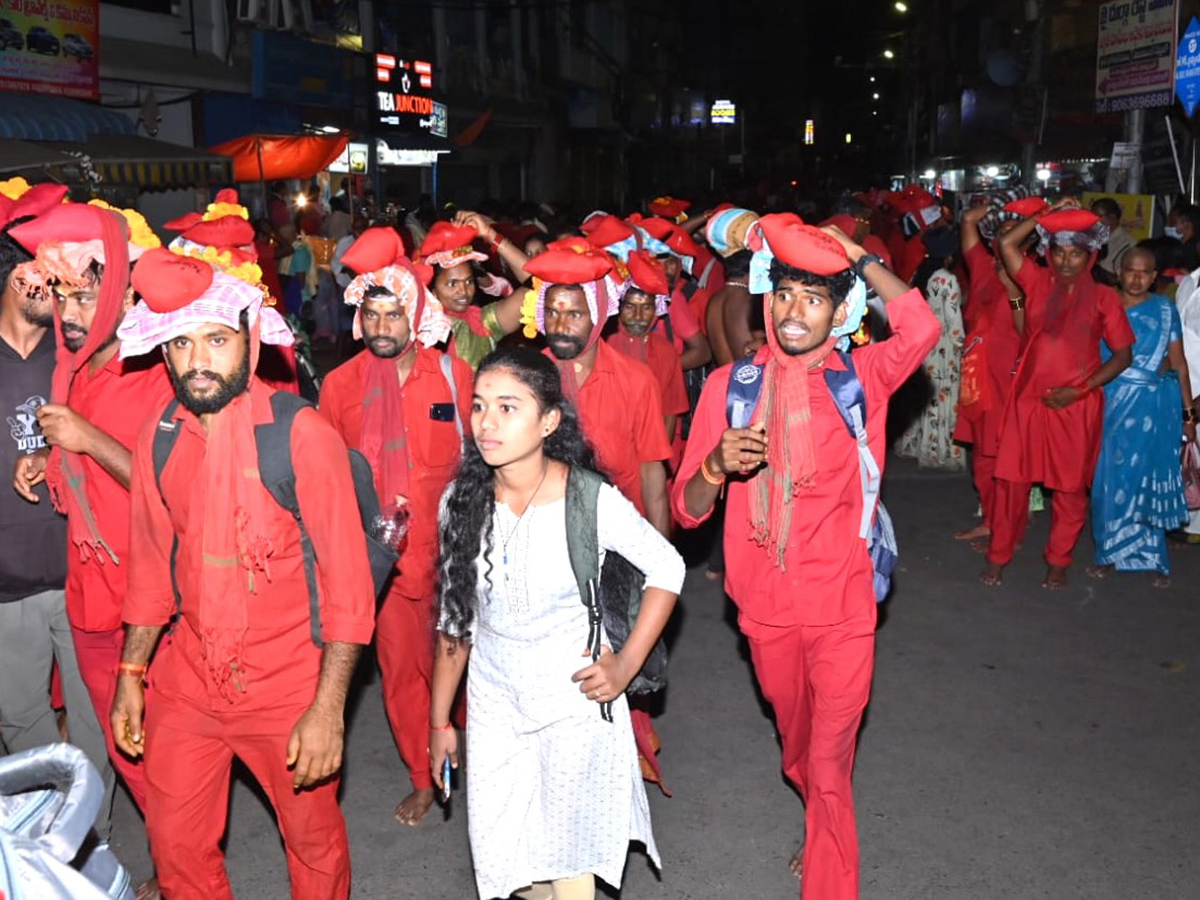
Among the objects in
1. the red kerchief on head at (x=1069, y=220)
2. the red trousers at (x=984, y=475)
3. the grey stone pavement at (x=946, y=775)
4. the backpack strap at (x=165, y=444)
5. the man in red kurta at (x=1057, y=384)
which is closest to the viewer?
the backpack strap at (x=165, y=444)

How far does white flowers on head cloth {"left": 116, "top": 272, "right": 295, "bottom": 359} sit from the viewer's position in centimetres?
340

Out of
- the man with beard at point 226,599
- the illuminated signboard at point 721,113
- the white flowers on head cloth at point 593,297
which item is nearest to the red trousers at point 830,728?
the man with beard at point 226,599

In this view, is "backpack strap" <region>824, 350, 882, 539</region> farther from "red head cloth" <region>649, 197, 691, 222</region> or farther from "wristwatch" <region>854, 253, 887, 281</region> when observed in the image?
"red head cloth" <region>649, 197, 691, 222</region>

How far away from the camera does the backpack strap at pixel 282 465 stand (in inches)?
136

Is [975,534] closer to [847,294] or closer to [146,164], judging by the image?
[847,294]

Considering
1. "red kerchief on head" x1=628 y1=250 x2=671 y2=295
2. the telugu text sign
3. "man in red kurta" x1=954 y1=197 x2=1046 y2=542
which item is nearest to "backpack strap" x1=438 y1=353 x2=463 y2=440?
"red kerchief on head" x1=628 y1=250 x2=671 y2=295

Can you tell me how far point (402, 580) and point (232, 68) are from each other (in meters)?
18.4

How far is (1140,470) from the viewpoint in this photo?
812 cm

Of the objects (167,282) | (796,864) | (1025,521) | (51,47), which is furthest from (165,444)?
(51,47)

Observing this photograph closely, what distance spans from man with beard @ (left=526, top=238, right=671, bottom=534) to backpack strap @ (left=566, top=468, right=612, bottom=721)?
1658 millimetres

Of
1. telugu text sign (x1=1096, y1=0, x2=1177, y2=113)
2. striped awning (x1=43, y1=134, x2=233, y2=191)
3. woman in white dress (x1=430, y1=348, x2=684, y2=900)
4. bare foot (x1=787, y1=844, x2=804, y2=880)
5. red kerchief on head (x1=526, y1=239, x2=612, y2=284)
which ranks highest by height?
telugu text sign (x1=1096, y1=0, x2=1177, y2=113)

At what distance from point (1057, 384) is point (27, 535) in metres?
5.88

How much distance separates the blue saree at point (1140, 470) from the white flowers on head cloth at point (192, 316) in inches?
248

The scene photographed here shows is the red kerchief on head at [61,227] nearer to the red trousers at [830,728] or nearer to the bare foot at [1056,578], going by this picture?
the red trousers at [830,728]
